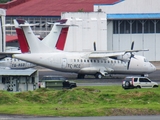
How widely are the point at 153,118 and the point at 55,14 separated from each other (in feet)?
297

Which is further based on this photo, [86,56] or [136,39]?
[136,39]

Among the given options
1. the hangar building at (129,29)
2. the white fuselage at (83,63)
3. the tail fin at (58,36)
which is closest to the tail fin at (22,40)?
the white fuselage at (83,63)

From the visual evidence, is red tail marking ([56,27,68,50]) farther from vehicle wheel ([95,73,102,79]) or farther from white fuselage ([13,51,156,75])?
vehicle wheel ([95,73,102,79])

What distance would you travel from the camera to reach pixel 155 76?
3108 inches

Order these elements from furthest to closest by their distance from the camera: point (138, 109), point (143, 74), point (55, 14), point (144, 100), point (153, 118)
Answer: point (55, 14), point (143, 74), point (144, 100), point (138, 109), point (153, 118)

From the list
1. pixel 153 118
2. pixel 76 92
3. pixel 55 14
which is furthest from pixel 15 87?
pixel 55 14

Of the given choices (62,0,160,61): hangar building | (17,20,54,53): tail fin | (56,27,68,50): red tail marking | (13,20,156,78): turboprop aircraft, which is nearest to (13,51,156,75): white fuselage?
(13,20,156,78): turboprop aircraft

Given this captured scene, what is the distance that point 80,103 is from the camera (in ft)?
151

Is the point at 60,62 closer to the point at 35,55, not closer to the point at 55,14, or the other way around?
the point at 35,55

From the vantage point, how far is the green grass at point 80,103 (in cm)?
4131

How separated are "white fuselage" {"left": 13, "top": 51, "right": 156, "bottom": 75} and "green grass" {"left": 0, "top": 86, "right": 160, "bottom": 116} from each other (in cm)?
1998

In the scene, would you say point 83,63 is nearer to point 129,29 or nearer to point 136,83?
point 136,83

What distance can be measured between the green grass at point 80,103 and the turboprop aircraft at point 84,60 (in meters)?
20.3

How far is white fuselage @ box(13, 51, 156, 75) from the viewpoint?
71.1 meters
